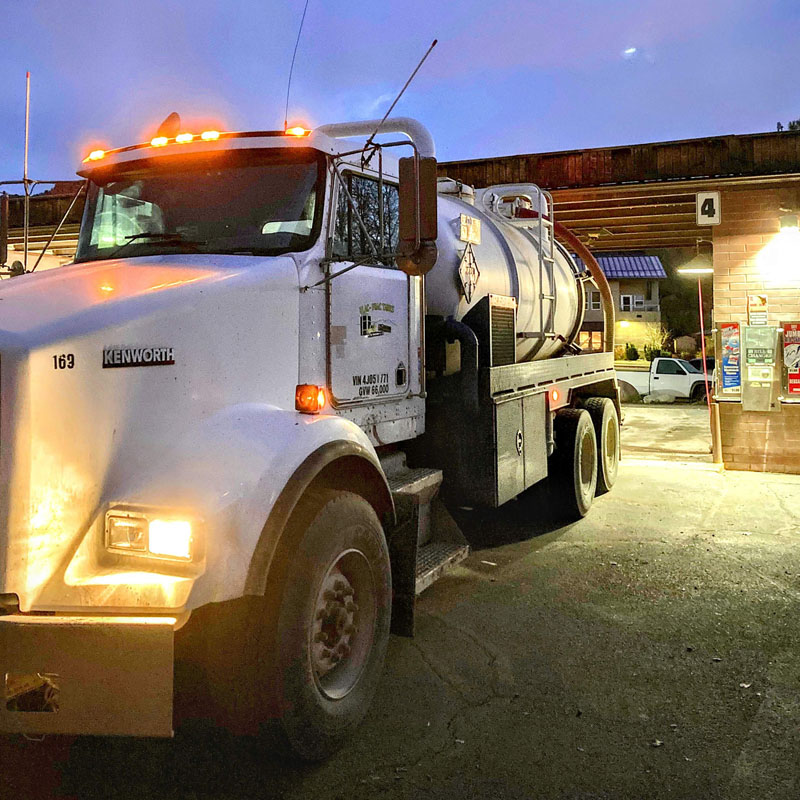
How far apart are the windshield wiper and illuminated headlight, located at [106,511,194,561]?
1.72 m

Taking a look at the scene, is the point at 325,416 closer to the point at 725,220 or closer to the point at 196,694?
the point at 196,694

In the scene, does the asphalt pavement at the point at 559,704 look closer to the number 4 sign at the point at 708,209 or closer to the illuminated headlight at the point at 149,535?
the illuminated headlight at the point at 149,535

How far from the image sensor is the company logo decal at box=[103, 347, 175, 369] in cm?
321

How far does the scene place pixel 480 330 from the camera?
237 inches

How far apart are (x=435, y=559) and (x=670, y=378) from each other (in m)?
19.7

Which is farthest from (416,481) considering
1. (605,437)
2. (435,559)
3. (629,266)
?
(629,266)

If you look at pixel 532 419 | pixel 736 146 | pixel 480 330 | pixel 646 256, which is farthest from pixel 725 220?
pixel 646 256

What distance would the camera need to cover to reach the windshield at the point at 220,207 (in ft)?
14.1

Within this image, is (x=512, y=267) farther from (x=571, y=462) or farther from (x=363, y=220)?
(x=363, y=220)

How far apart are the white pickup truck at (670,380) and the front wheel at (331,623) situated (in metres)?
20.1

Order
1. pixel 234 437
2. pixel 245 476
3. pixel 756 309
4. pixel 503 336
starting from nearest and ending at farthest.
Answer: pixel 245 476 < pixel 234 437 < pixel 503 336 < pixel 756 309

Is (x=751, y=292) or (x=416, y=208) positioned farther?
(x=751, y=292)

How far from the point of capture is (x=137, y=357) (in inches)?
130

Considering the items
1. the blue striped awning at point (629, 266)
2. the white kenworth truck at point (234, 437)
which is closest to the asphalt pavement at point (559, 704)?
the white kenworth truck at point (234, 437)
